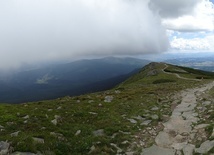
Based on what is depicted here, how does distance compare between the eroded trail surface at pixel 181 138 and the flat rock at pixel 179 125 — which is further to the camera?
the flat rock at pixel 179 125

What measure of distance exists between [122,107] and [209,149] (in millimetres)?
14609

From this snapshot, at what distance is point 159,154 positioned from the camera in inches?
579

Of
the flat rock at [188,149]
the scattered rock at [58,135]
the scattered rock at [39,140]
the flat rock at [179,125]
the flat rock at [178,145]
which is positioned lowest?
the flat rock at [179,125]

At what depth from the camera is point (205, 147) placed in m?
14.6

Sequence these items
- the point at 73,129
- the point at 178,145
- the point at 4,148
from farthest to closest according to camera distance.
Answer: the point at 73,129, the point at 178,145, the point at 4,148

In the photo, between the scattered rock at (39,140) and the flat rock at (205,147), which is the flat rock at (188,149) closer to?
the flat rock at (205,147)

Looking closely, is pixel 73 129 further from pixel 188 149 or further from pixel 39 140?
pixel 188 149

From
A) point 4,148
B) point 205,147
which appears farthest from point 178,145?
point 4,148

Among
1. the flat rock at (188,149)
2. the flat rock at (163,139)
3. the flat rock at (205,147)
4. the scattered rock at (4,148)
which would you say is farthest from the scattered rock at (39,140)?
the flat rock at (205,147)

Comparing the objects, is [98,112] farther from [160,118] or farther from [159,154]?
[159,154]

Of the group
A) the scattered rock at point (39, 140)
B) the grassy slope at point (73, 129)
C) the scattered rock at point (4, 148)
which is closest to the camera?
the scattered rock at point (4, 148)

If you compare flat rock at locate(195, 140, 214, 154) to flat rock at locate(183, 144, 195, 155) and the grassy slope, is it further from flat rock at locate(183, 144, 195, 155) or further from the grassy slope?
the grassy slope

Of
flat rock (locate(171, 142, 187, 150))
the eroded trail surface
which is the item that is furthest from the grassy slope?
flat rock (locate(171, 142, 187, 150))

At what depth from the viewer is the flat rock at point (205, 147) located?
46.2ft
